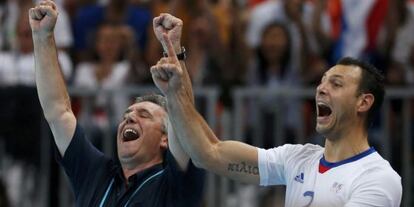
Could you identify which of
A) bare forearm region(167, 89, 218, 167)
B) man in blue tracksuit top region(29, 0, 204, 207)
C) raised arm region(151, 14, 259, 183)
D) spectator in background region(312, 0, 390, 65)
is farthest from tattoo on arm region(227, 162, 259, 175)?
spectator in background region(312, 0, 390, 65)

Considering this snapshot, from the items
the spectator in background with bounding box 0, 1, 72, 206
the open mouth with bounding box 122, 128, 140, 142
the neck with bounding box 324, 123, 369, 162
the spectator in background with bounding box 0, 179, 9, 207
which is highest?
the neck with bounding box 324, 123, 369, 162

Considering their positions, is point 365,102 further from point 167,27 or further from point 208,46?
point 208,46

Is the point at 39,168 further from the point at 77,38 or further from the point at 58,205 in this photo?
the point at 77,38

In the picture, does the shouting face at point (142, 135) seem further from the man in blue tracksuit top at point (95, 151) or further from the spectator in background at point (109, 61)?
the spectator in background at point (109, 61)

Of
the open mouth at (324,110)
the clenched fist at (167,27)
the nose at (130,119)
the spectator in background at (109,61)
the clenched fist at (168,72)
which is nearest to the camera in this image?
the clenched fist at (168,72)

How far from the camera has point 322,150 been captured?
7336 mm

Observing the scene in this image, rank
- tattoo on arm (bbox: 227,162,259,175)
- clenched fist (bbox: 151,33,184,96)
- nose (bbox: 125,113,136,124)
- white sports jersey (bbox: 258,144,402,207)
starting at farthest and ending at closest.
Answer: nose (bbox: 125,113,136,124) < tattoo on arm (bbox: 227,162,259,175) < clenched fist (bbox: 151,33,184,96) < white sports jersey (bbox: 258,144,402,207)

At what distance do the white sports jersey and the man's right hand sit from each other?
5.05ft

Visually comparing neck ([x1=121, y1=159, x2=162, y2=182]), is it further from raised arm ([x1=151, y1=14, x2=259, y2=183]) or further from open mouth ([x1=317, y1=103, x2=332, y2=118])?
open mouth ([x1=317, y1=103, x2=332, y2=118])

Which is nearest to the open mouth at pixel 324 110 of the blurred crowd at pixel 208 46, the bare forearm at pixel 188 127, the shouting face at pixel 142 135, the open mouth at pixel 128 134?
the bare forearm at pixel 188 127

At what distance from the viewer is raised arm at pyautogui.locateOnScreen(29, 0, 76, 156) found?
7.60 meters

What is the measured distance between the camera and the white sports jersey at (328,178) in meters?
6.77

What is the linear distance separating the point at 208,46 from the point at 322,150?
452 centimetres

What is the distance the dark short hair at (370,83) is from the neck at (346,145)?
0.35 feet
